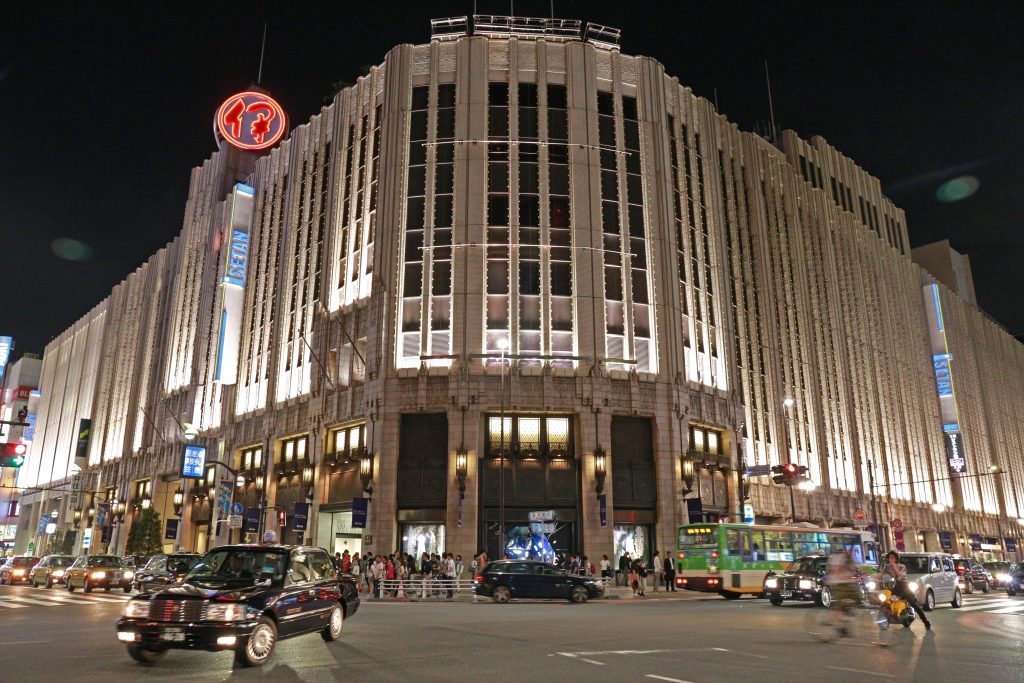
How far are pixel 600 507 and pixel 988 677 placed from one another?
2831 centimetres

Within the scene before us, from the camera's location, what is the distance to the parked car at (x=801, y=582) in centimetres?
2361

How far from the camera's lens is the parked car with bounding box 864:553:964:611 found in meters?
22.0

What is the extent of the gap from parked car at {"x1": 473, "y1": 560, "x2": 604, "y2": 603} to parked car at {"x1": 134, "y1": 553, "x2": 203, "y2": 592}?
10.4 m

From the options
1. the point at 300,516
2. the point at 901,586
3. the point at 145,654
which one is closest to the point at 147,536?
the point at 300,516

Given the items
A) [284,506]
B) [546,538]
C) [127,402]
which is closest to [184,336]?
[127,402]

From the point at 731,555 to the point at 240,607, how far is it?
77.9 feet

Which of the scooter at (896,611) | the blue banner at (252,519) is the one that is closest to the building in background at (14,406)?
the blue banner at (252,519)

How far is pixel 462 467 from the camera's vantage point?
37812 mm

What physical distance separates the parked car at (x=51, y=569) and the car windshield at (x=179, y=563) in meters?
16.6

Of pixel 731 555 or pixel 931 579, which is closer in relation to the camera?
pixel 931 579

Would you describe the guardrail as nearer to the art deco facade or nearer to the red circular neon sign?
the art deco facade

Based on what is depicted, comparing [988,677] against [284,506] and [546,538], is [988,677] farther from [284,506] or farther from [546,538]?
[284,506]

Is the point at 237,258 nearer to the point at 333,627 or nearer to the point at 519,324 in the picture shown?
the point at 519,324

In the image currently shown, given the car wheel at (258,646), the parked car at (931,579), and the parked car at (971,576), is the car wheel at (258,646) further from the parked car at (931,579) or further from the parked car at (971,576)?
the parked car at (971,576)
